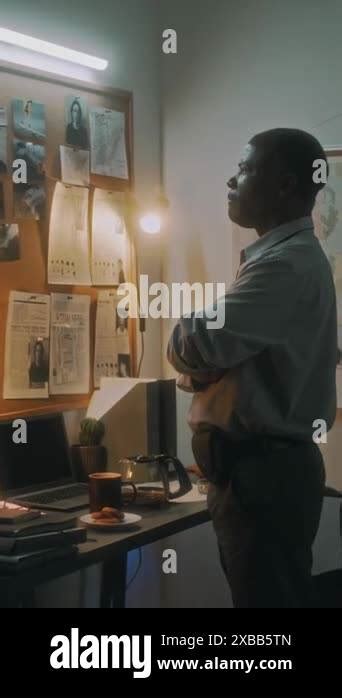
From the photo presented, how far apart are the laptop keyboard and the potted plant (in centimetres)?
8

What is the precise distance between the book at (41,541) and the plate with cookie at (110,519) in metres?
0.12

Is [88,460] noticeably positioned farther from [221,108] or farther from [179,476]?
[221,108]

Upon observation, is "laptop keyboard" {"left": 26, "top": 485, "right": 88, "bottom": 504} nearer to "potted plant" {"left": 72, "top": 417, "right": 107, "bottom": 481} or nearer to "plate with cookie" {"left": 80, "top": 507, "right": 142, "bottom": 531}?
"potted plant" {"left": 72, "top": 417, "right": 107, "bottom": 481}

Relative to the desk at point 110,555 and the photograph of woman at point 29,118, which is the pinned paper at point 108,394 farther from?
the photograph of woman at point 29,118

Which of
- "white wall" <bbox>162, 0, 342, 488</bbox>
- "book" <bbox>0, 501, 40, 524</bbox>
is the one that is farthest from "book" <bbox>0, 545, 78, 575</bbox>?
"white wall" <bbox>162, 0, 342, 488</bbox>

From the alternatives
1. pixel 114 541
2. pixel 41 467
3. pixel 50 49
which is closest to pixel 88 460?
pixel 41 467

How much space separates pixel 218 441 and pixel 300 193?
23.0 inches

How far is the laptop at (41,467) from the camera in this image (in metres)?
2.19

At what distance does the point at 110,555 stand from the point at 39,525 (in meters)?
0.18

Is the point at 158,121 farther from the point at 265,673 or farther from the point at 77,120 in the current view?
the point at 265,673

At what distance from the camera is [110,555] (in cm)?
178

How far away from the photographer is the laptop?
86.2 inches

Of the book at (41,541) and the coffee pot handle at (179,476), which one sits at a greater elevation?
the coffee pot handle at (179,476)

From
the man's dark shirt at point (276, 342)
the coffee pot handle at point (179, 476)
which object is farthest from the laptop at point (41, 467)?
the man's dark shirt at point (276, 342)
